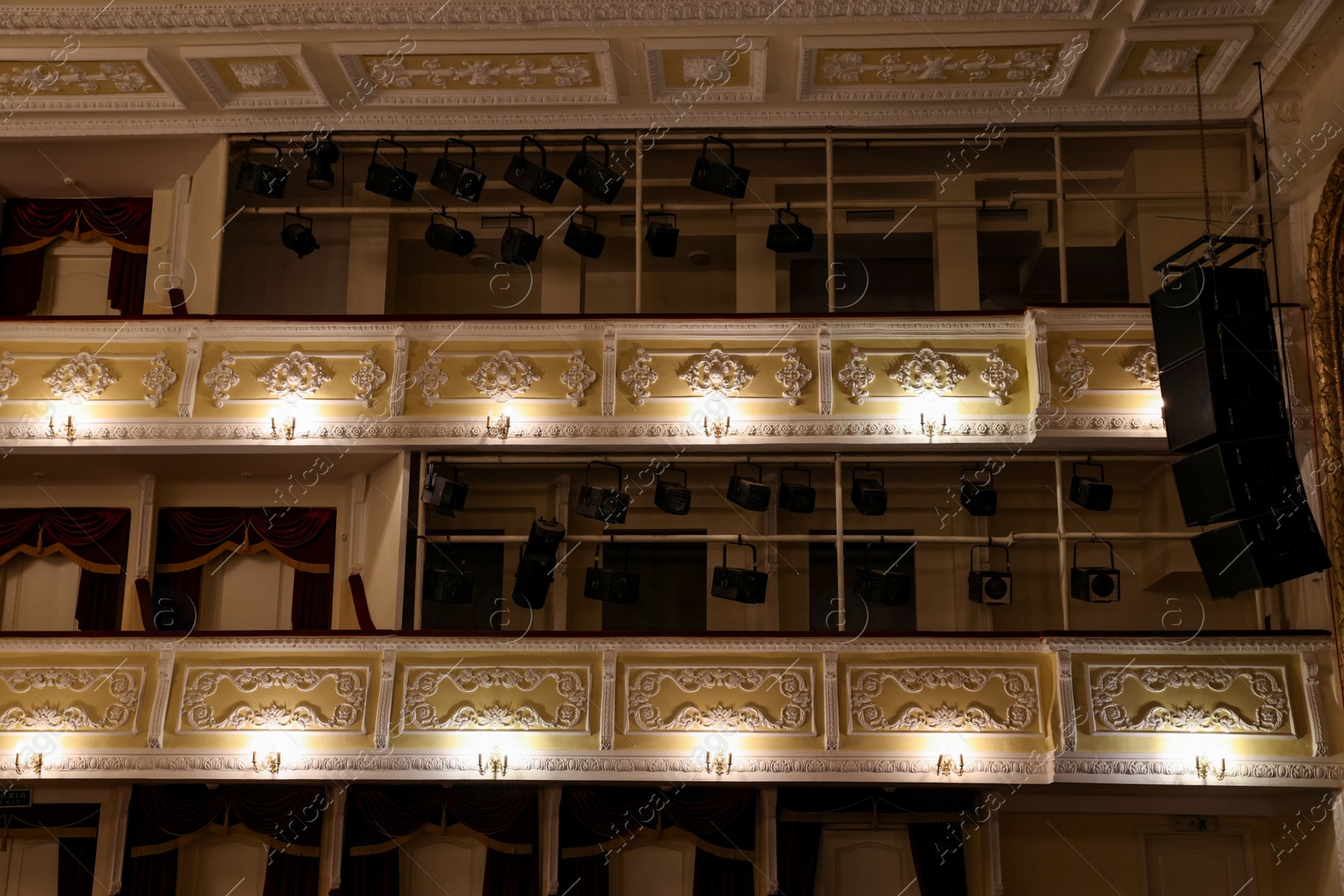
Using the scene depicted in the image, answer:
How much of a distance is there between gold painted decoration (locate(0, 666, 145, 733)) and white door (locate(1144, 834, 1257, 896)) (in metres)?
6.71

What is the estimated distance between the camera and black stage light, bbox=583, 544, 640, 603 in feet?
28.7

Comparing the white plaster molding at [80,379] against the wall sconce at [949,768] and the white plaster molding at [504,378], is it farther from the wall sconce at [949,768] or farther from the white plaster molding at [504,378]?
the wall sconce at [949,768]

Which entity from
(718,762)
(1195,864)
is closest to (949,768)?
(718,762)

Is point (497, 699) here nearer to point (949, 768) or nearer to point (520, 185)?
point (949, 768)

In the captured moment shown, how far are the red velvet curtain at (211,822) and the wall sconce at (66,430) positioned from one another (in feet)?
7.68

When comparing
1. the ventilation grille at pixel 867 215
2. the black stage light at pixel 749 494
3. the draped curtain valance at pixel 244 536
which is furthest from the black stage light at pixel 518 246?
the ventilation grille at pixel 867 215

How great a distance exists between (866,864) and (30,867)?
5640 millimetres

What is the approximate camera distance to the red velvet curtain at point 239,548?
30.4 ft

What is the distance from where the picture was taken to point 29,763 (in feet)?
25.2

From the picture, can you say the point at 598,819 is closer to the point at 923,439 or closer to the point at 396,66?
the point at 923,439

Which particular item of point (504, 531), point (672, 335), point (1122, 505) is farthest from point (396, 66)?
point (1122, 505)

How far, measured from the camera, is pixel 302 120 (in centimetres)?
924

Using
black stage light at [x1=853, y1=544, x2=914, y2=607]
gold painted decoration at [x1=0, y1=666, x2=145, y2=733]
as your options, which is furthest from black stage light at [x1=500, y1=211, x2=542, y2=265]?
gold painted decoration at [x1=0, y1=666, x2=145, y2=733]

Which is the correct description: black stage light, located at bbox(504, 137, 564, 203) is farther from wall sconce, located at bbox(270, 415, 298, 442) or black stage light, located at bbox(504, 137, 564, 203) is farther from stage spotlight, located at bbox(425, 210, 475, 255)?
wall sconce, located at bbox(270, 415, 298, 442)
